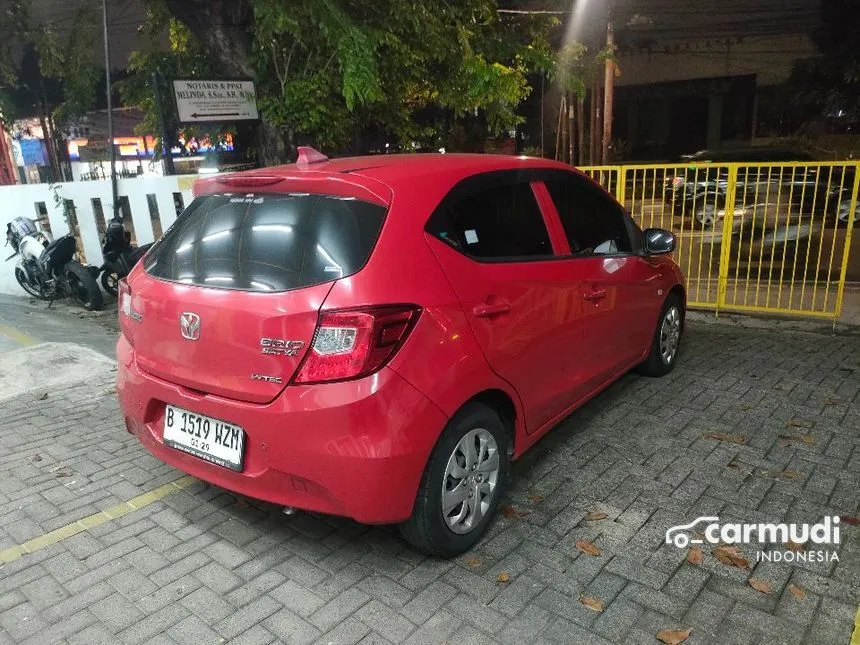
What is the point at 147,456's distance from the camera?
3.65 meters

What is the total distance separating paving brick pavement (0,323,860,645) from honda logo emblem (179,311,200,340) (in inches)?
39.6

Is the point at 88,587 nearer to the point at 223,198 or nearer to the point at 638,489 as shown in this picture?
the point at 223,198

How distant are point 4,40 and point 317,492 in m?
13.7

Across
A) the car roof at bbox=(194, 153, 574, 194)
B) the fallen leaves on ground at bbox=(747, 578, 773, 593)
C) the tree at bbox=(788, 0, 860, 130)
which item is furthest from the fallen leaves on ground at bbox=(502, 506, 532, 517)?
Result: the tree at bbox=(788, 0, 860, 130)

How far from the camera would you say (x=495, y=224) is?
9.55 feet

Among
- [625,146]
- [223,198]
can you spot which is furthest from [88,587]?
[625,146]

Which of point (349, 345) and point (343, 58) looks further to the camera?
point (343, 58)

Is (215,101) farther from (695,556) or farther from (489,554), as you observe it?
(695,556)

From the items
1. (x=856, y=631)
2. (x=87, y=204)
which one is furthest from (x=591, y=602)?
(x=87, y=204)

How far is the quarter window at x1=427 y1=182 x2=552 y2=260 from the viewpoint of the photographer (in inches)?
105

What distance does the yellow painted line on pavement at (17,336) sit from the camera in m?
5.82

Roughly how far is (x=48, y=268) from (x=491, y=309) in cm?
702

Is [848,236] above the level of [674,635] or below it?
→ above

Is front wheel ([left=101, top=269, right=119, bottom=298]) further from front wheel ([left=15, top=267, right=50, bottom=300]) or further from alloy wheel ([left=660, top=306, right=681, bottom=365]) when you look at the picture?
alloy wheel ([left=660, top=306, right=681, bottom=365])
